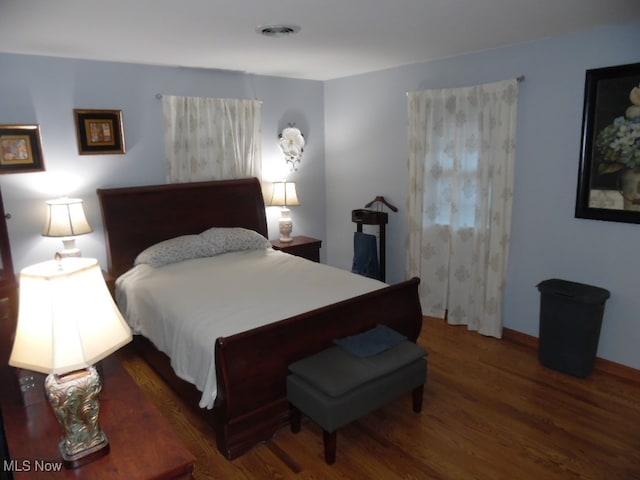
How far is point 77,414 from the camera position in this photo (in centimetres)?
132

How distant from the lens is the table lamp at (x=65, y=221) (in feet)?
10.6

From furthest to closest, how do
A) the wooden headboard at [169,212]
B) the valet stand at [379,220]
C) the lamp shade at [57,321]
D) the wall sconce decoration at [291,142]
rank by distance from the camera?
the wall sconce decoration at [291,142]
the valet stand at [379,220]
the wooden headboard at [169,212]
the lamp shade at [57,321]

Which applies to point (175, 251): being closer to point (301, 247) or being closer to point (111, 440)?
point (301, 247)

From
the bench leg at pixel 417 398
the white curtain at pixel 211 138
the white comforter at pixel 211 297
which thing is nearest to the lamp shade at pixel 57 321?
the white comforter at pixel 211 297

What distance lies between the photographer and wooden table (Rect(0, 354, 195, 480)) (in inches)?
50.9

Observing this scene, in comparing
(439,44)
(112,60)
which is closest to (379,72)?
(439,44)

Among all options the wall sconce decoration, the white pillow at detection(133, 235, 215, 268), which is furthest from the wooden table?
the wall sconce decoration

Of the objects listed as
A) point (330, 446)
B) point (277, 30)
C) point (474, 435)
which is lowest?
point (474, 435)

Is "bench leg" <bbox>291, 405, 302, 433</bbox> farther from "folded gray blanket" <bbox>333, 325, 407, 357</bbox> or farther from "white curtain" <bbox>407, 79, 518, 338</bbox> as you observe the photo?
"white curtain" <bbox>407, 79, 518, 338</bbox>

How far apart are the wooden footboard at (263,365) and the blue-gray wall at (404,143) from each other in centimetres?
162

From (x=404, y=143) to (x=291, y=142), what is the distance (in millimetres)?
1195

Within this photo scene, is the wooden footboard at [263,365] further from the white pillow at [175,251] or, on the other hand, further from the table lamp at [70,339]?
the white pillow at [175,251]

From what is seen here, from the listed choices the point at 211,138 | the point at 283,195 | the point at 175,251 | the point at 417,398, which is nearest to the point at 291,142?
the point at 283,195

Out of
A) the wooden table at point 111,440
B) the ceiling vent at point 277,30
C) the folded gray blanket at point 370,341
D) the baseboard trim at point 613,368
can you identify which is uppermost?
the ceiling vent at point 277,30
